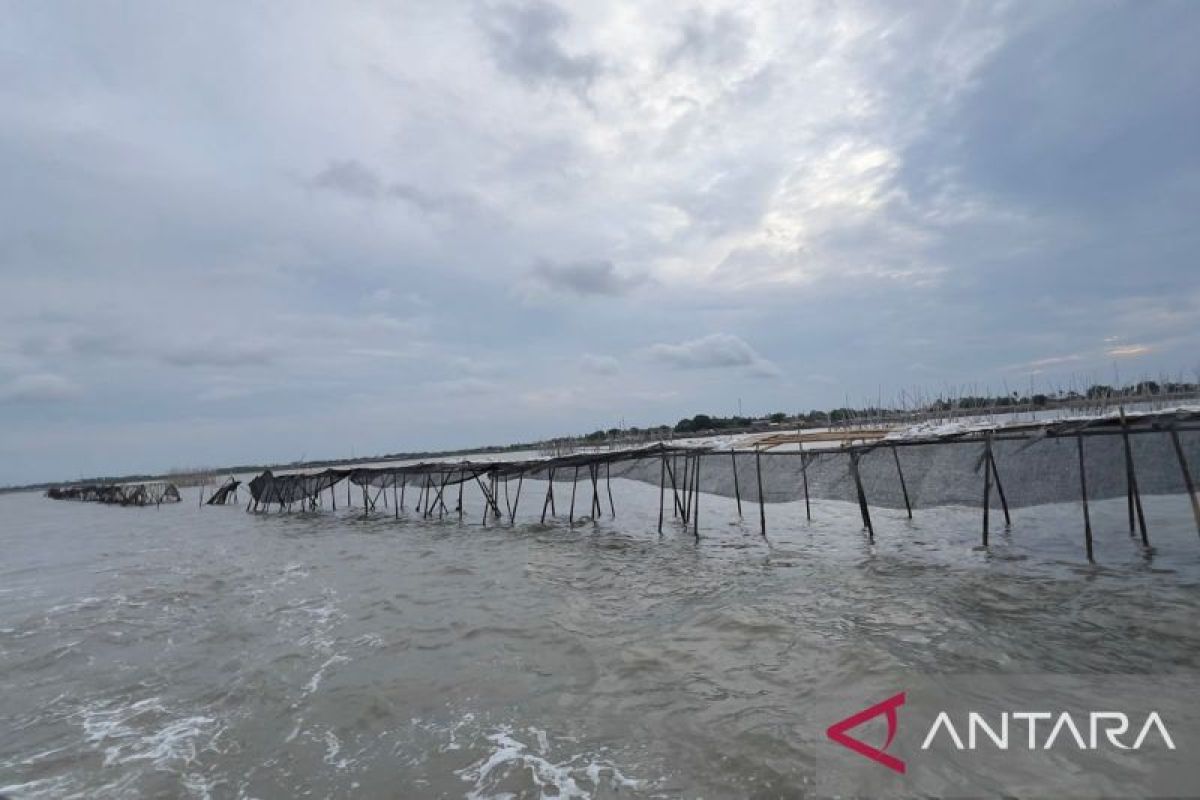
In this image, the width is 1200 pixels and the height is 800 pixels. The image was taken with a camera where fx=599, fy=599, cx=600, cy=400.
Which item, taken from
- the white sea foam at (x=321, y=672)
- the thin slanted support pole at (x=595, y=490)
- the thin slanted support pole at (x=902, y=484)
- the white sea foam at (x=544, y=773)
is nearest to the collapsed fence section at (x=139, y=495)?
the thin slanted support pole at (x=595, y=490)

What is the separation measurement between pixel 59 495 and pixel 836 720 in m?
86.5

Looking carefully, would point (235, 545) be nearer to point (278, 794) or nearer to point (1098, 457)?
point (278, 794)

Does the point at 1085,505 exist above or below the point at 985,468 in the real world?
below

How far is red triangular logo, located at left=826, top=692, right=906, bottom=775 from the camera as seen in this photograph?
434 centimetres

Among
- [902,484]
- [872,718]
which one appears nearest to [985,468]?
[902,484]

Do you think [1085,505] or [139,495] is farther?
[139,495]

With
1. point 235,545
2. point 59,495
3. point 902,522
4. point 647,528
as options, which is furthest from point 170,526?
point 59,495

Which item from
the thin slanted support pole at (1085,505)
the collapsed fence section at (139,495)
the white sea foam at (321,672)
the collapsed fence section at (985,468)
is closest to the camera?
the white sea foam at (321,672)

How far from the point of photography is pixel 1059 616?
7242 millimetres

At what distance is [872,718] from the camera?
5008mm

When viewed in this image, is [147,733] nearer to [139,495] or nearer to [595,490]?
[595,490]

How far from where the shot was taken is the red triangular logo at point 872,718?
434 centimetres

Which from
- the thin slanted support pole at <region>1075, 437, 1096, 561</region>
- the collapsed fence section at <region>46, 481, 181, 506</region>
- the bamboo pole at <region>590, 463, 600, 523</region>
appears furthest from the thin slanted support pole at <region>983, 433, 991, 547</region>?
the collapsed fence section at <region>46, 481, 181, 506</region>

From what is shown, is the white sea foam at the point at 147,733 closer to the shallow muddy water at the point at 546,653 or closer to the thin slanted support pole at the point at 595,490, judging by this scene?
Answer: the shallow muddy water at the point at 546,653
